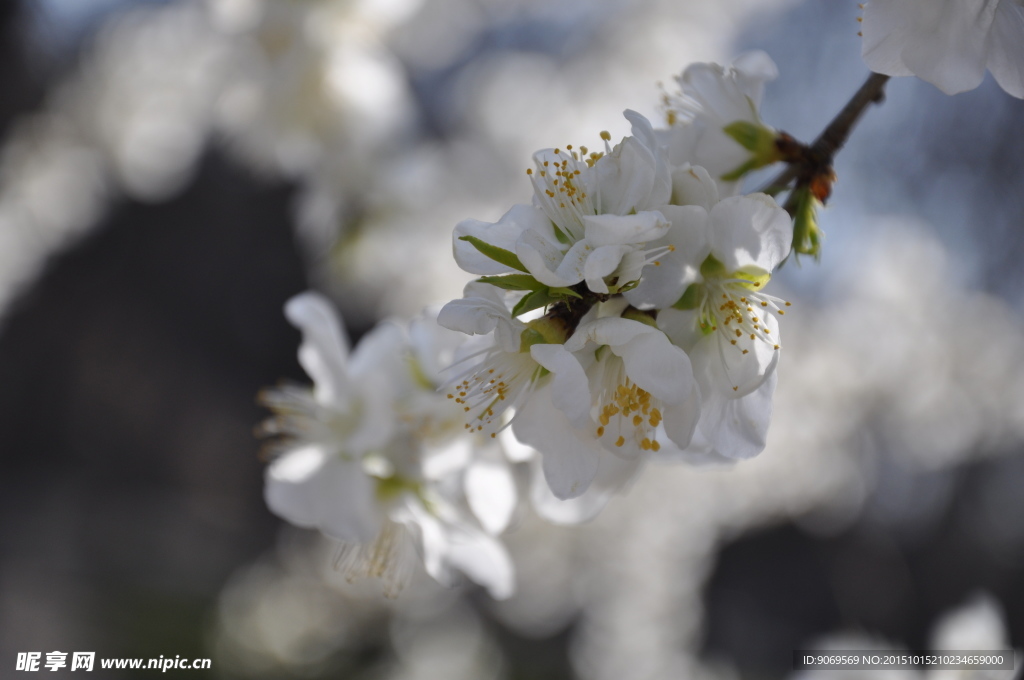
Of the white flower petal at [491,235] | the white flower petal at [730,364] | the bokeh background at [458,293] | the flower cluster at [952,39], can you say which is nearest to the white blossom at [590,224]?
A: the white flower petal at [491,235]

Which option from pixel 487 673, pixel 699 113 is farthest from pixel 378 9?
pixel 487 673

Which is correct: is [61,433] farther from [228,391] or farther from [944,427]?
[944,427]

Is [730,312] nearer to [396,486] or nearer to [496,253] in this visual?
[496,253]

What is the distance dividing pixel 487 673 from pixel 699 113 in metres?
4.18

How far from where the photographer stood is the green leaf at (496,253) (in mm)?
524

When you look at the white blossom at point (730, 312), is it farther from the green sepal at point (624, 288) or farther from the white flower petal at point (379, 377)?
the white flower petal at point (379, 377)

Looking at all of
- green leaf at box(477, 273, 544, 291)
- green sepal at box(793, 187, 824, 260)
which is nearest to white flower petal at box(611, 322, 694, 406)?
green leaf at box(477, 273, 544, 291)

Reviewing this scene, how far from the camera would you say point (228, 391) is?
6078mm

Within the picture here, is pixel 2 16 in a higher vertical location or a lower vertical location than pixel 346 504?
higher

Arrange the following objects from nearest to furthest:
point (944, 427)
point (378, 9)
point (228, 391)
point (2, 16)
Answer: point (378, 9) < point (944, 427) < point (2, 16) < point (228, 391)

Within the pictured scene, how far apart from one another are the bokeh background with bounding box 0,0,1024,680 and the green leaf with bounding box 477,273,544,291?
1.15 metres

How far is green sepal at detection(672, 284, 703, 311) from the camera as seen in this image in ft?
1.80

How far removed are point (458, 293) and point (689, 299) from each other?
2.04m

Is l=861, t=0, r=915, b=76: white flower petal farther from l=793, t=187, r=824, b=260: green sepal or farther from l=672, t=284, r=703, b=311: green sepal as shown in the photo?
l=672, t=284, r=703, b=311: green sepal
